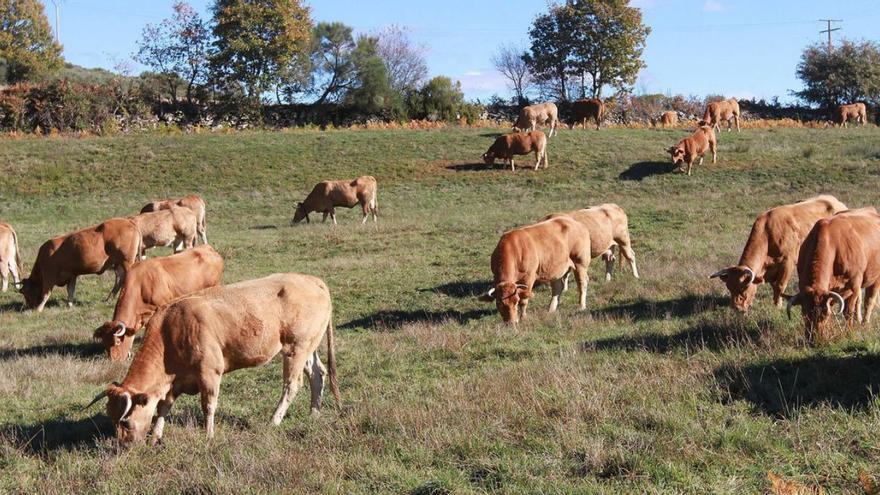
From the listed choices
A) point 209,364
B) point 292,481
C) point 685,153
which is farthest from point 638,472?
point 685,153

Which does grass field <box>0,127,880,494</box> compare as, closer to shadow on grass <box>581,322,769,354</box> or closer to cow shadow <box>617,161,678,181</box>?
Result: shadow on grass <box>581,322,769,354</box>

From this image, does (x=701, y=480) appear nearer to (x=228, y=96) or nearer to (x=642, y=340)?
(x=642, y=340)

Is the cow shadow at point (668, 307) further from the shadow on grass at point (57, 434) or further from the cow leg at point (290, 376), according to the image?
the shadow on grass at point (57, 434)

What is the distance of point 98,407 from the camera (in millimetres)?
8711

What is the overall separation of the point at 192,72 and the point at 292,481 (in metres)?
50.2

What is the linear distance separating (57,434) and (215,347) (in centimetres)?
166

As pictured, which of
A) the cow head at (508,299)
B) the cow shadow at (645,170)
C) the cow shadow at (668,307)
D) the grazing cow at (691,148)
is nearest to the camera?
the cow shadow at (668,307)

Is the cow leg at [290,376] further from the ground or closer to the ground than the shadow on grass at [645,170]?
closer to the ground

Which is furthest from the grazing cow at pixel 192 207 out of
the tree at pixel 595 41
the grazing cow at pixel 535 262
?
the tree at pixel 595 41

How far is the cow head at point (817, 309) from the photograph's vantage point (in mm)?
8578

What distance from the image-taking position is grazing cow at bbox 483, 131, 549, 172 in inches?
1330

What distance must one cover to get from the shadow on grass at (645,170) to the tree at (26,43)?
4093 centimetres

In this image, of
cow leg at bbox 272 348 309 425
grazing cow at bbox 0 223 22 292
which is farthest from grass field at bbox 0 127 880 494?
grazing cow at bbox 0 223 22 292

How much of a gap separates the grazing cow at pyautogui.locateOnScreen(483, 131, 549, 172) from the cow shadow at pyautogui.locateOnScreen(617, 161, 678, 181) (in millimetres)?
3485
